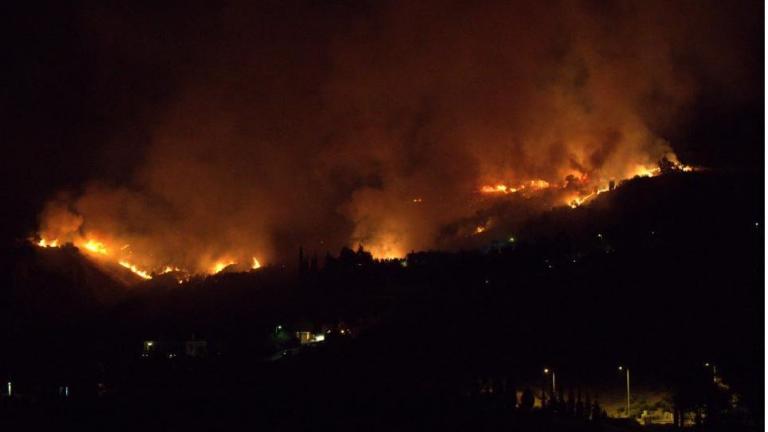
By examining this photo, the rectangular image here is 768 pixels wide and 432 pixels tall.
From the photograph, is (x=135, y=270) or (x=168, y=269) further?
(x=135, y=270)

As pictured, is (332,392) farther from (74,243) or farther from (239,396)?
(74,243)

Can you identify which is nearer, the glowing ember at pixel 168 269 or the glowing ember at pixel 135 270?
the glowing ember at pixel 168 269

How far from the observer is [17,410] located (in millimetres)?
37438

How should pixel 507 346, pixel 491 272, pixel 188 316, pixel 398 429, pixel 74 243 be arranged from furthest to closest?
pixel 74 243 → pixel 188 316 → pixel 491 272 → pixel 507 346 → pixel 398 429

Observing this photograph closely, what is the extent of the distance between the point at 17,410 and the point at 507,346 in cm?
2499

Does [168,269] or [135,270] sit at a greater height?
[135,270]

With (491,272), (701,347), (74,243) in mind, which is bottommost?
(701,347)

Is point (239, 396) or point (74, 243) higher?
point (74, 243)

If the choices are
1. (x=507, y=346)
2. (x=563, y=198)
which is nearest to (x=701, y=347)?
(x=507, y=346)

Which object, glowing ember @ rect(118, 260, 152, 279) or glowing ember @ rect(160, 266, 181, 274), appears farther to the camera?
glowing ember @ rect(118, 260, 152, 279)

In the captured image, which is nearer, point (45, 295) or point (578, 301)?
point (578, 301)

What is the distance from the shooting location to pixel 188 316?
250 feet

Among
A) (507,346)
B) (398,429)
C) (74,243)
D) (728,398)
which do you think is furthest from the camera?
(74,243)

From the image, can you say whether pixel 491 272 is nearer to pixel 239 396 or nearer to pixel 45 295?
pixel 239 396
